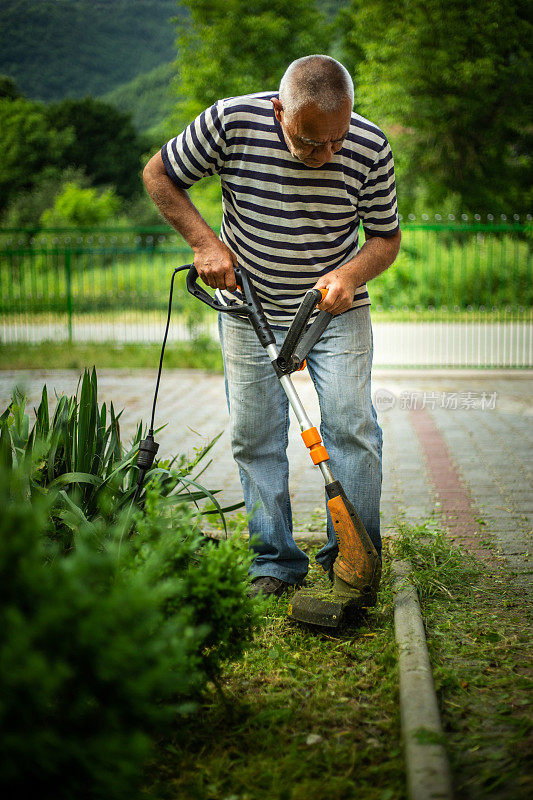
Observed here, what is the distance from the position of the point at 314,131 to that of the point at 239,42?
2640 centimetres

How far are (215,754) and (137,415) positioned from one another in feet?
18.6

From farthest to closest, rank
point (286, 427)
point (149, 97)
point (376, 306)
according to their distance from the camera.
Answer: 1. point (149, 97)
2. point (376, 306)
3. point (286, 427)

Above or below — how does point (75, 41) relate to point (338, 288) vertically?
above

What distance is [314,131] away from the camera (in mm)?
2654

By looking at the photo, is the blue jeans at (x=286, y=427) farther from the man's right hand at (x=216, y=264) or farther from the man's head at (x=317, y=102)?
the man's head at (x=317, y=102)

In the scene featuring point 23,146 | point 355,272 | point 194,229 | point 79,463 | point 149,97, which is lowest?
point 79,463

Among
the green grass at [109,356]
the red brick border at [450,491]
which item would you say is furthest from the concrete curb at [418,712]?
the green grass at [109,356]

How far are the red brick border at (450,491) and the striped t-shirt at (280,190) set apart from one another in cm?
156

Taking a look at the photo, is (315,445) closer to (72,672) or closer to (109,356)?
(72,672)

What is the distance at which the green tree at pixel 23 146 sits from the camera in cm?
3119

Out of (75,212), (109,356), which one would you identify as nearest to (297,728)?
(109,356)

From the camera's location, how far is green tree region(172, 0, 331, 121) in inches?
1024

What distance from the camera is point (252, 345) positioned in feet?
10.3

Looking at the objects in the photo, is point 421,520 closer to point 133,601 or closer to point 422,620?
point 422,620
